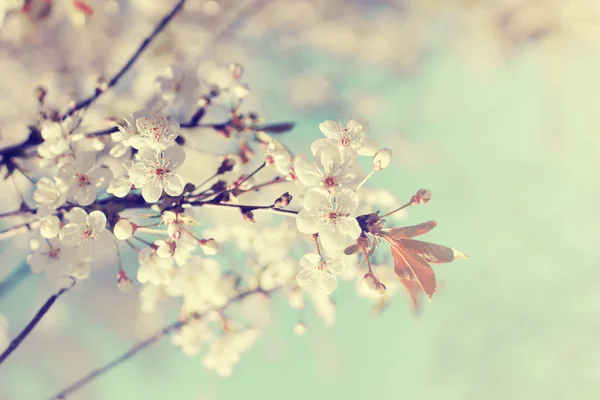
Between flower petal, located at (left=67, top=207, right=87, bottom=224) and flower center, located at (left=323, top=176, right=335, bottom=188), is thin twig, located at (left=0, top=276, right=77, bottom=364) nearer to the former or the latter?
flower petal, located at (left=67, top=207, right=87, bottom=224)

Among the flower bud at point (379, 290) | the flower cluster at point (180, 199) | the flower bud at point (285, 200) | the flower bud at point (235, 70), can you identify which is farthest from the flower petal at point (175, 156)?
the flower bud at point (379, 290)

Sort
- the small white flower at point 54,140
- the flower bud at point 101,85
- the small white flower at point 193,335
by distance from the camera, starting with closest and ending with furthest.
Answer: the small white flower at point 54,140
the flower bud at point 101,85
the small white flower at point 193,335

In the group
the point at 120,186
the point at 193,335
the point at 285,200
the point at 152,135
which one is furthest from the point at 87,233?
the point at 193,335

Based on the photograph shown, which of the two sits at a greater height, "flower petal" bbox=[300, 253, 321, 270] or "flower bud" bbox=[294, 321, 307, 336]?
"flower petal" bbox=[300, 253, 321, 270]

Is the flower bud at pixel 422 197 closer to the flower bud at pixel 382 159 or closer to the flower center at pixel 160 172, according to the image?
the flower bud at pixel 382 159

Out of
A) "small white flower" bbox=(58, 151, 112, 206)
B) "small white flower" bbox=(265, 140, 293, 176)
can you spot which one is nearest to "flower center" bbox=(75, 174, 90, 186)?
"small white flower" bbox=(58, 151, 112, 206)

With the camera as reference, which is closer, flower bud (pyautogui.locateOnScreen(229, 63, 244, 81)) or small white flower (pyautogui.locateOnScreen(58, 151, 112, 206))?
small white flower (pyautogui.locateOnScreen(58, 151, 112, 206))

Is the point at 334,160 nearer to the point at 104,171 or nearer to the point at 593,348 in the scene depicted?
the point at 104,171
